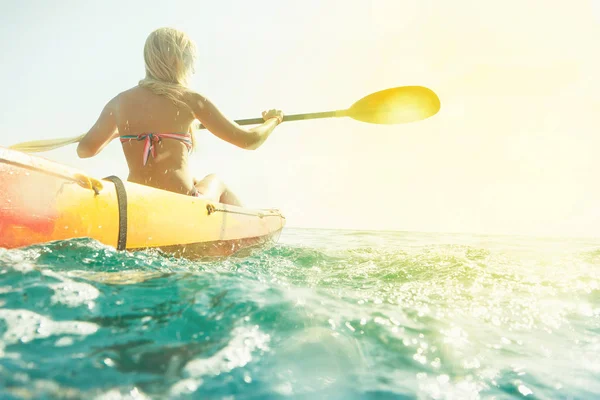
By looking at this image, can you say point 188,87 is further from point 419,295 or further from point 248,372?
point 248,372

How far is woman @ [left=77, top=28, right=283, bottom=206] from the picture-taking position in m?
2.95

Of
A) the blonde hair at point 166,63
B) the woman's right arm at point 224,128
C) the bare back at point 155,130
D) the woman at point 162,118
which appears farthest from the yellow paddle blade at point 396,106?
the bare back at point 155,130

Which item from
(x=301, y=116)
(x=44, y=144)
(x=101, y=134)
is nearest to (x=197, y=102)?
(x=101, y=134)

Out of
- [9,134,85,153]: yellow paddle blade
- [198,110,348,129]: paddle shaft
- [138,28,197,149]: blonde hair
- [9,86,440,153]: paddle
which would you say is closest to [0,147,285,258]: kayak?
[138,28,197,149]: blonde hair

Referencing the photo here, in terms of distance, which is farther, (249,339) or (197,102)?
(197,102)

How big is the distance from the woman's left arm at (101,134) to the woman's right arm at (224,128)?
2.08 feet

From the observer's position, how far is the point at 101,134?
324 centimetres

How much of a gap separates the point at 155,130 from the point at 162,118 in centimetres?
11

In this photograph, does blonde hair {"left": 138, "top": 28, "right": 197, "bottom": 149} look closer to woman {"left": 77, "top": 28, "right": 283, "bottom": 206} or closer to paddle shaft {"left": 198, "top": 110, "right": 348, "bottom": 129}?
woman {"left": 77, "top": 28, "right": 283, "bottom": 206}

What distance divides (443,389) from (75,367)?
1.03 m

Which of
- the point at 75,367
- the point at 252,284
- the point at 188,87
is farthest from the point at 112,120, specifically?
the point at 75,367

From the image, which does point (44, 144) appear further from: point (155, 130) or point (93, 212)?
point (93, 212)

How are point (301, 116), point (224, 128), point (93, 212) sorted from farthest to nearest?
1. point (301, 116)
2. point (224, 128)
3. point (93, 212)

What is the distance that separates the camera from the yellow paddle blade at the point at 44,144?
15.1ft
